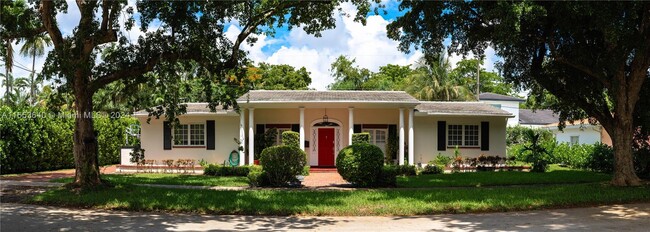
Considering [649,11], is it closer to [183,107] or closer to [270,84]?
[183,107]

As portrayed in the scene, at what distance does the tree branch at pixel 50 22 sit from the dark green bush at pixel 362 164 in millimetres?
8148

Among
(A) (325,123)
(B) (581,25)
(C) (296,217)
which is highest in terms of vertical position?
(B) (581,25)

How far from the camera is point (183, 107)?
15117mm

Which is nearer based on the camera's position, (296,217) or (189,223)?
(189,223)

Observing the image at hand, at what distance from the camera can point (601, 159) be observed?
21.6 m

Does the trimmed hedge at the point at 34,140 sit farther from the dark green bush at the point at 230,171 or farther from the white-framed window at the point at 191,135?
the dark green bush at the point at 230,171

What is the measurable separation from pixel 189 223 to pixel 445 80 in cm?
3511

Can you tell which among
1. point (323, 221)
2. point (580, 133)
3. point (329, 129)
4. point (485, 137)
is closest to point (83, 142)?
point (323, 221)

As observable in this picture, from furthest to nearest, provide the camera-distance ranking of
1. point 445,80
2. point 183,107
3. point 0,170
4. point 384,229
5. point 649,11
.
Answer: point 445,80 → point 0,170 → point 183,107 → point 649,11 → point 384,229

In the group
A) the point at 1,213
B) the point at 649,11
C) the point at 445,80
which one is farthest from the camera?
the point at 445,80

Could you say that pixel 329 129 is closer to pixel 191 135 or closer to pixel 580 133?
pixel 191 135

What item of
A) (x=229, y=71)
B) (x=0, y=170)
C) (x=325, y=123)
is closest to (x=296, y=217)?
(x=229, y=71)

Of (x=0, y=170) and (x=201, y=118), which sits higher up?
(x=201, y=118)

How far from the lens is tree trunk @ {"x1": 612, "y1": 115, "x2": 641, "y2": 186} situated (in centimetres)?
1450
